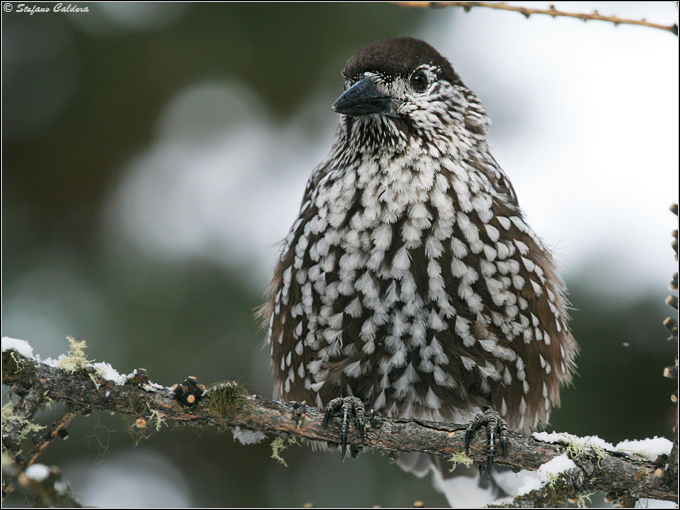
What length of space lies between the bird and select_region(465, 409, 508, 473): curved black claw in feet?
0.07

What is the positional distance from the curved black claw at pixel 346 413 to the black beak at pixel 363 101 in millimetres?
1551

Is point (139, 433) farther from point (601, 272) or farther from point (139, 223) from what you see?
point (601, 272)

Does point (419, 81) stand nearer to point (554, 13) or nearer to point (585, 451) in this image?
point (554, 13)

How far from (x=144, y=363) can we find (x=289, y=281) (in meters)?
1.77

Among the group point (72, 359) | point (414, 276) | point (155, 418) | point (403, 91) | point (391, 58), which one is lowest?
point (155, 418)

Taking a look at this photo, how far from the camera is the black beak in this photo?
350 cm

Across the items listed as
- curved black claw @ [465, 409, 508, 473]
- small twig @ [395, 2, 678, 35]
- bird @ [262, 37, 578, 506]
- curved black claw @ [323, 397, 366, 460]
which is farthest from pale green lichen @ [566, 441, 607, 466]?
small twig @ [395, 2, 678, 35]

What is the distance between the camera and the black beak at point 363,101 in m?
3.50

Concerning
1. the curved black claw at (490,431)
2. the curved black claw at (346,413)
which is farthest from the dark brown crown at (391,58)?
the curved black claw at (490,431)

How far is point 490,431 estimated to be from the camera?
3064mm

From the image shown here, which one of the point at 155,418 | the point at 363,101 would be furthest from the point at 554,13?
the point at 155,418

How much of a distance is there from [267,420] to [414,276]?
109 centimetres

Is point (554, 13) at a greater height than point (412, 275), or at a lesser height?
greater

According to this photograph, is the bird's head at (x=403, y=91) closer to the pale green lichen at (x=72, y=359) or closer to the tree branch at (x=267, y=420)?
the tree branch at (x=267, y=420)
